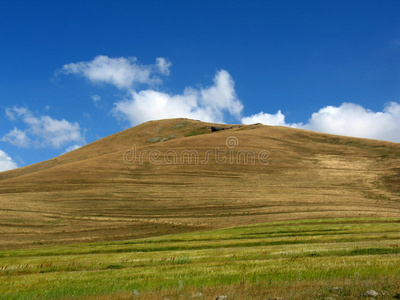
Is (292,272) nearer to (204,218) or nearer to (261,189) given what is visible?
(204,218)

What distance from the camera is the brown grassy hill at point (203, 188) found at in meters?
43.0

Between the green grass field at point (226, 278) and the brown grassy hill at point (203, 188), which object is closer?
the green grass field at point (226, 278)

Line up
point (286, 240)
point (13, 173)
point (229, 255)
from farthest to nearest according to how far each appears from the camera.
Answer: point (13, 173) < point (286, 240) < point (229, 255)

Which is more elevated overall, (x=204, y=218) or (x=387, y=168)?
(x=387, y=168)

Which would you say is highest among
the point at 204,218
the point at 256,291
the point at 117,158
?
the point at 117,158

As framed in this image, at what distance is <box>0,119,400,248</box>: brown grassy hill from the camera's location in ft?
141

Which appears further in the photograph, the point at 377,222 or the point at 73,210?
the point at 73,210

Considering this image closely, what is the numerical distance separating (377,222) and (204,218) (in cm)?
2051

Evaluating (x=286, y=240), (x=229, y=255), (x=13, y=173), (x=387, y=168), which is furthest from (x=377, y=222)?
(x=13, y=173)

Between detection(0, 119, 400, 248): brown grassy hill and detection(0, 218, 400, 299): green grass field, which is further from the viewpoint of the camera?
detection(0, 119, 400, 248): brown grassy hill

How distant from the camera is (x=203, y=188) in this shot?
60.6 metres

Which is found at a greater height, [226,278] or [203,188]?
[203,188]

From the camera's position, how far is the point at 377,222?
116ft

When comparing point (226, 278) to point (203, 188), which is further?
point (203, 188)
